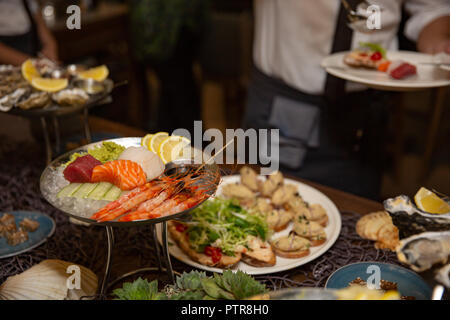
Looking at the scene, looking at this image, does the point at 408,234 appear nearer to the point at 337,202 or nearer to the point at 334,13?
the point at 337,202

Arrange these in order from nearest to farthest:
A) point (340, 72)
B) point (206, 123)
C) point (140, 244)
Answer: point (140, 244) < point (340, 72) < point (206, 123)

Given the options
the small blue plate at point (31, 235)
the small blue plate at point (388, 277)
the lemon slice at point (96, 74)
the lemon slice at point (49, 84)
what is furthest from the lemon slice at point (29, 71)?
the small blue plate at point (388, 277)

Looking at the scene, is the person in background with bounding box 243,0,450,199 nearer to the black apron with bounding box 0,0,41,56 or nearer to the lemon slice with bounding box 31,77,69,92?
the lemon slice with bounding box 31,77,69,92

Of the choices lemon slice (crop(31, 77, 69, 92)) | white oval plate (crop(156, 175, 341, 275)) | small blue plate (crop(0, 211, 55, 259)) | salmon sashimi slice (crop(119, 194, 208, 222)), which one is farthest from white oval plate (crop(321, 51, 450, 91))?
small blue plate (crop(0, 211, 55, 259))

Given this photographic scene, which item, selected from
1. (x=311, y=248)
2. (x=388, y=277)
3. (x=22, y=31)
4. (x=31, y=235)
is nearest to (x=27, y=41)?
(x=22, y=31)

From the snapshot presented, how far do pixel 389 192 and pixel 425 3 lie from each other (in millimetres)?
1892

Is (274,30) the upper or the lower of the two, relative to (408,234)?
upper

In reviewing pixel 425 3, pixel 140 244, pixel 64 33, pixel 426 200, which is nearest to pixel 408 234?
pixel 426 200

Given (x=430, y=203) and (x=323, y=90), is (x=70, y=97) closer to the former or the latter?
(x=323, y=90)

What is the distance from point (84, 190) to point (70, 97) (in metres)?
0.66

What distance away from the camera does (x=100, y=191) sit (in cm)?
116

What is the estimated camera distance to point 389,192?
3.70 metres

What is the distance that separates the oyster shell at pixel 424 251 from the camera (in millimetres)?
885

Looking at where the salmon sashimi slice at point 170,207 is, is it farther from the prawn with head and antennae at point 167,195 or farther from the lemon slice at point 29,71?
the lemon slice at point 29,71
